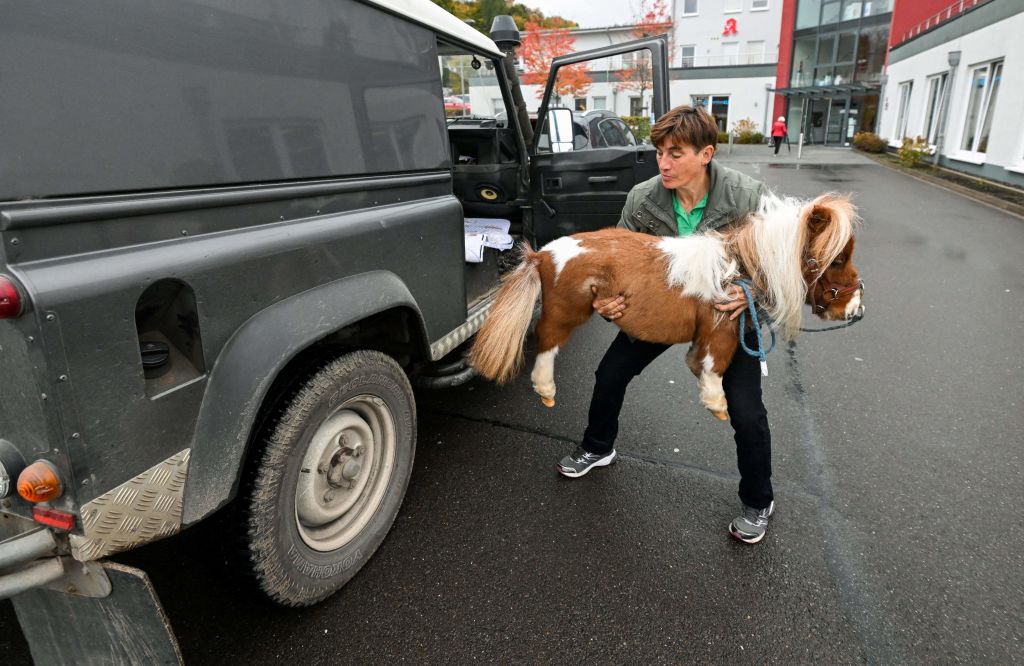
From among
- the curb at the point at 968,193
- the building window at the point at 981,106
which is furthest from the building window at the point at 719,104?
the building window at the point at 981,106

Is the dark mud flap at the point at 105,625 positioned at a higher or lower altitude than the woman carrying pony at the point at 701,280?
lower

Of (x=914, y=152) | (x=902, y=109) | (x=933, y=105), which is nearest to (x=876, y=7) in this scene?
(x=902, y=109)

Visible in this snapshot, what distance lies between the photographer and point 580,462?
3174mm

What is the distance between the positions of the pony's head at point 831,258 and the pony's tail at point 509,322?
1080 mm

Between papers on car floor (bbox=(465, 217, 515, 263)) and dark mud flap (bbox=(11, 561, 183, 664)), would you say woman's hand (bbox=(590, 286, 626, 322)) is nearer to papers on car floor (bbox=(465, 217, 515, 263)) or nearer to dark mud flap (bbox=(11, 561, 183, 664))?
papers on car floor (bbox=(465, 217, 515, 263))

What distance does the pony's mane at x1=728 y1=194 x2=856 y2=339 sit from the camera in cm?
219

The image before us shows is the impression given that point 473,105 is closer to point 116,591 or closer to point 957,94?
point 116,591

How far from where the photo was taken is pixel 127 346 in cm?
152

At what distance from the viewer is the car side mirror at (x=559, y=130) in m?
Answer: 4.67

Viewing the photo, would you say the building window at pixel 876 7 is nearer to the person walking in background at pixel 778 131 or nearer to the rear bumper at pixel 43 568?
the person walking in background at pixel 778 131

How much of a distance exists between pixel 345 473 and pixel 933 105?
2487 cm

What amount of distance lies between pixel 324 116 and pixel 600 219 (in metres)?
2.53

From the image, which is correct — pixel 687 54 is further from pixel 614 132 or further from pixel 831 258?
pixel 831 258

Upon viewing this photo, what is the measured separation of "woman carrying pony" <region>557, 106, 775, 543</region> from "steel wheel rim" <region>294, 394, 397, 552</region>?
1.07 meters
